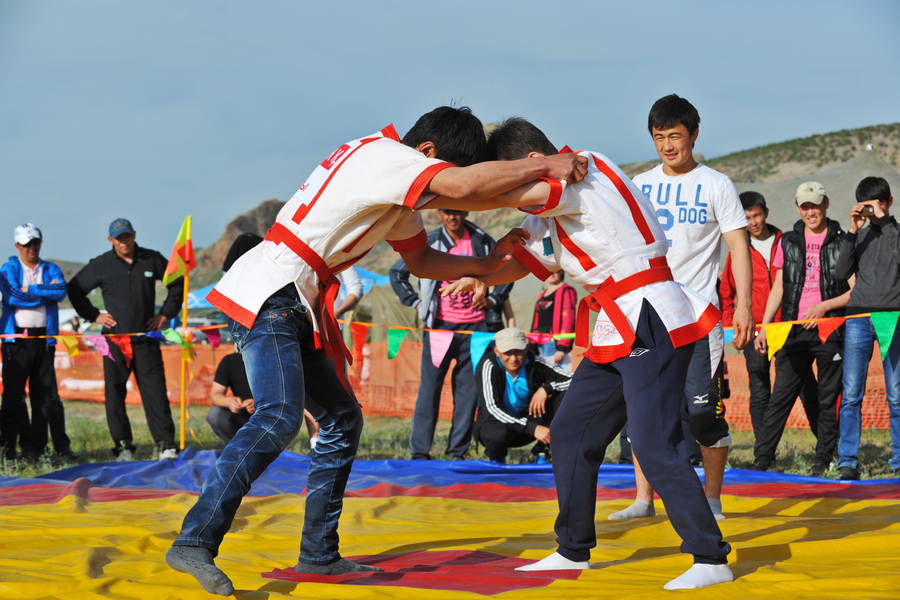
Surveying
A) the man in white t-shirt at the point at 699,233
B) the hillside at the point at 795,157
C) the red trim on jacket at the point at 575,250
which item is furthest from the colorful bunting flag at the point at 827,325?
the hillside at the point at 795,157

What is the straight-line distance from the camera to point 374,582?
11.6ft

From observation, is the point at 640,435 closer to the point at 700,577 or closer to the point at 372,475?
the point at 700,577

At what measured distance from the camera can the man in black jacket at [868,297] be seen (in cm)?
685

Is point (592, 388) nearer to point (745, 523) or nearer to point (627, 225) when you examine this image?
point (627, 225)

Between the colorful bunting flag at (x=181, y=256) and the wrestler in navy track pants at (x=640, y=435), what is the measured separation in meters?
→ 5.64

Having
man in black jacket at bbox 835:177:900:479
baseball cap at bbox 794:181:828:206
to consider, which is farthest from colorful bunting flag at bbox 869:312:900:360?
baseball cap at bbox 794:181:828:206

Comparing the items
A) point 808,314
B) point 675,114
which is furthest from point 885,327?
point 675,114

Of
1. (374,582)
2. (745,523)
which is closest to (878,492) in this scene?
(745,523)

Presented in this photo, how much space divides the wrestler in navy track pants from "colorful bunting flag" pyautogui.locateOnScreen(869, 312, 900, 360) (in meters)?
4.01

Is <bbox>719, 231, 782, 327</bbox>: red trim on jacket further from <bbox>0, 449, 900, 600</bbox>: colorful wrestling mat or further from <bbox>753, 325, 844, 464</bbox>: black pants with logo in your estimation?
<bbox>0, 449, 900, 600</bbox>: colorful wrestling mat

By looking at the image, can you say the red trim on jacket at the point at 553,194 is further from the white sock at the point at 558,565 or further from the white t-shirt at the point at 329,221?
the white sock at the point at 558,565

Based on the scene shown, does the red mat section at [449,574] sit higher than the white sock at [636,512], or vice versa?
the red mat section at [449,574]

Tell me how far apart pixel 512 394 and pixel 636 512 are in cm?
255

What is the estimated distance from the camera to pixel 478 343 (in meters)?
7.97
